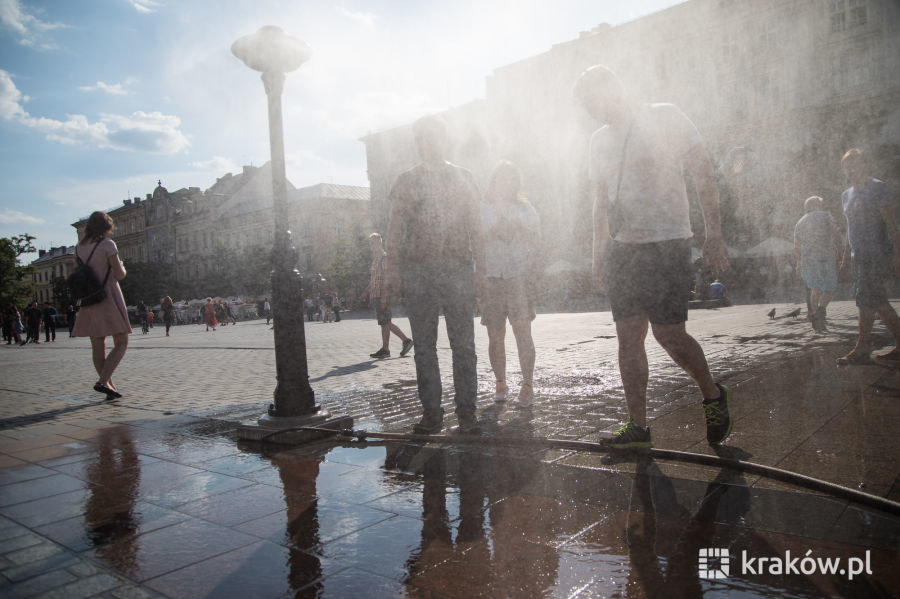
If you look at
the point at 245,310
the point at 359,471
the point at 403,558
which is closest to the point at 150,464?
the point at 359,471

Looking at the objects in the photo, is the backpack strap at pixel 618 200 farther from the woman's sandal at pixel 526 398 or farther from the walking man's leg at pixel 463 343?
the woman's sandal at pixel 526 398

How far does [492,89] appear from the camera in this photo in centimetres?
5241

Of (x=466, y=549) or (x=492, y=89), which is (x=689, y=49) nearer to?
(x=492, y=89)

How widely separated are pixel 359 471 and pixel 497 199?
2406 millimetres

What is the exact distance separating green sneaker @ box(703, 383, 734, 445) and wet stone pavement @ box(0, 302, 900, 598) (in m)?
0.07

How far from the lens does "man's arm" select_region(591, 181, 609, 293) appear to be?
3.22 meters

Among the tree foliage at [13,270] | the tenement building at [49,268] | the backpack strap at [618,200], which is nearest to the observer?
the backpack strap at [618,200]

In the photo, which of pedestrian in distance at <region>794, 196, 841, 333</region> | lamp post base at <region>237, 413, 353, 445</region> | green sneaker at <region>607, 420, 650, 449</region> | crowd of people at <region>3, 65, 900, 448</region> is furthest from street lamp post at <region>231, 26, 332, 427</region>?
pedestrian in distance at <region>794, 196, 841, 333</region>

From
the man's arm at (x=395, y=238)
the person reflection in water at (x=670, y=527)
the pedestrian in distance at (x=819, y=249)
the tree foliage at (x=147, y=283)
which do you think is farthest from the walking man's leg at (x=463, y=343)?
the tree foliage at (x=147, y=283)

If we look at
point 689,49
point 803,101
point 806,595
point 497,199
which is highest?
point 689,49

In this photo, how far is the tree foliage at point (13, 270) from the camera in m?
57.4

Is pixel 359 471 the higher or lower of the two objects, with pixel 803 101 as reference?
lower

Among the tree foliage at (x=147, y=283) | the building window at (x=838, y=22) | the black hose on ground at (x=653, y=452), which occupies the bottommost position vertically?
the black hose on ground at (x=653, y=452)

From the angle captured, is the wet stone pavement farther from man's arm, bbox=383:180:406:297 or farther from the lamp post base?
man's arm, bbox=383:180:406:297
